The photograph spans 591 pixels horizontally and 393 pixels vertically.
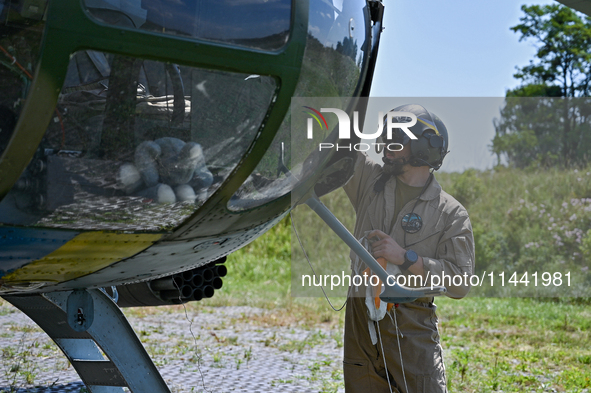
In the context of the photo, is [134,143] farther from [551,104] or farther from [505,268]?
[551,104]

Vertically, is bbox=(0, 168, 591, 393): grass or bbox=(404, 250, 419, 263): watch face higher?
bbox=(404, 250, 419, 263): watch face

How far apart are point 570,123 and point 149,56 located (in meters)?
17.3

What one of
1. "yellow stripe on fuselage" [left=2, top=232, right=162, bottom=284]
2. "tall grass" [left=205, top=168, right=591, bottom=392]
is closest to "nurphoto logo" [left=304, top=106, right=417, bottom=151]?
"yellow stripe on fuselage" [left=2, top=232, right=162, bottom=284]

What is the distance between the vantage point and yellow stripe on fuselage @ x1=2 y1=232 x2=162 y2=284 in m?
2.02

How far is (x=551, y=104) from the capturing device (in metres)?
19.0

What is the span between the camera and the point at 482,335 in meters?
7.08

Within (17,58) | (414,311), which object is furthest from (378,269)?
(17,58)

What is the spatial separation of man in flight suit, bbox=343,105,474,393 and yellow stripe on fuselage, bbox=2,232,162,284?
1.23 metres

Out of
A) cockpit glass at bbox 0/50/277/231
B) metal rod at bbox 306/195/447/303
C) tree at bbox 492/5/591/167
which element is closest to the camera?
cockpit glass at bbox 0/50/277/231

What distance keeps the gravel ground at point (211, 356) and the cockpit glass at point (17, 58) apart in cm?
330

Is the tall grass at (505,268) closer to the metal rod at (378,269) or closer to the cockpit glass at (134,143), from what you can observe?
the metal rod at (378,269)

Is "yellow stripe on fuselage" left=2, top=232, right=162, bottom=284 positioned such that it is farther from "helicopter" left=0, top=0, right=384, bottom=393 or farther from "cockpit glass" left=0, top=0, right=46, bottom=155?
"cockpit glass" left=0, top=0, right=46, bottom=155

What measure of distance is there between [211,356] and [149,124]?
4204mm

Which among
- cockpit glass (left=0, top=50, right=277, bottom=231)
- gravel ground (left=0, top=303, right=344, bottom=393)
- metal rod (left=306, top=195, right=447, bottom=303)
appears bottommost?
gravel ground (left=0, top=303, right=344, bottom=393)
